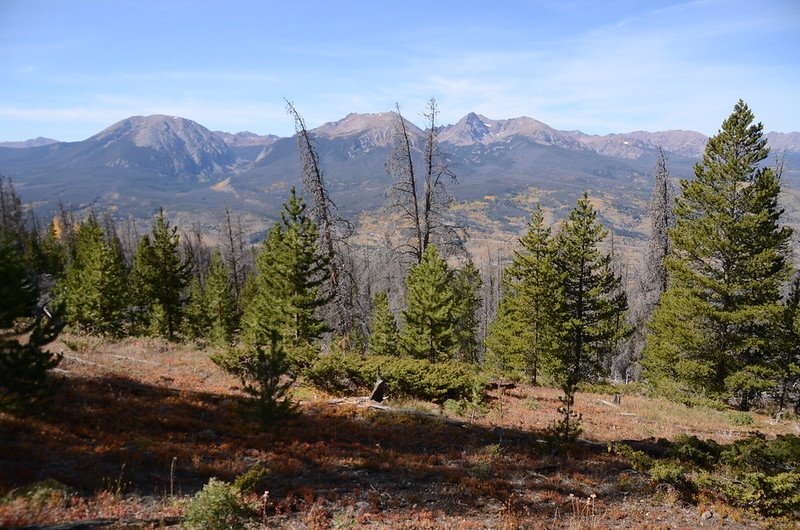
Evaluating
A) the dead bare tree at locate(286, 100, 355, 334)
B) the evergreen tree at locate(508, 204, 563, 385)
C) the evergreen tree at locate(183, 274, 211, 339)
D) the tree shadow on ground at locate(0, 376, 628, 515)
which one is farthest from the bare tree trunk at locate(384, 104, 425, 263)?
the evergreen tree at locate(183, 274, 211, 339)

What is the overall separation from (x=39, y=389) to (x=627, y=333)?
22777mm

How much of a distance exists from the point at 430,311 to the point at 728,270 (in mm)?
14008

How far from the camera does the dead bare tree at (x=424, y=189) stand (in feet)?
75.8

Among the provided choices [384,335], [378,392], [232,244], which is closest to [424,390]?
[378,392]

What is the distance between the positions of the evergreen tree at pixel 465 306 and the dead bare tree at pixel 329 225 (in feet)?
21.0

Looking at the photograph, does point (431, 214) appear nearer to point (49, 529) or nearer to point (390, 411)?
point (390, 411)

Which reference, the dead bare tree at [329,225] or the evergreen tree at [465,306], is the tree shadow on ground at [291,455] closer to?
the dead bare tree at [329,225]

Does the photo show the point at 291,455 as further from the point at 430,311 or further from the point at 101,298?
the point at 101,298

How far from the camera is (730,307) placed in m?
19.7

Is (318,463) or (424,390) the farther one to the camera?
(424,390)

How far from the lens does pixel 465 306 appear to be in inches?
1451

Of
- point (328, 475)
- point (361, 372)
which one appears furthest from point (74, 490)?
point (361, 372)

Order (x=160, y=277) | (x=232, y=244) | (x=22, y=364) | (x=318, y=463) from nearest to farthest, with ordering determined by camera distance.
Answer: (x=22, y=364)
(x=318, y=463)
(x=160, y=277)
(x=232, y=244)

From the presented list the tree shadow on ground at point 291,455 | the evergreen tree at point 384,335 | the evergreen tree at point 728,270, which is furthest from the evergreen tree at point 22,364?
the evergreen tree at point 384,335
